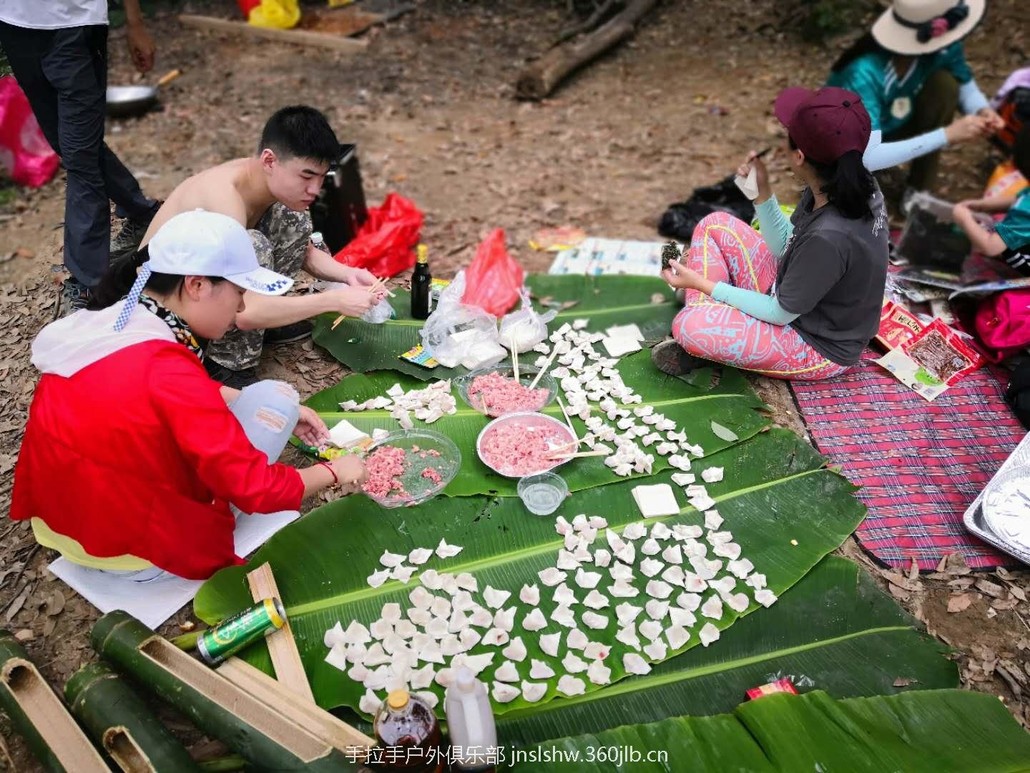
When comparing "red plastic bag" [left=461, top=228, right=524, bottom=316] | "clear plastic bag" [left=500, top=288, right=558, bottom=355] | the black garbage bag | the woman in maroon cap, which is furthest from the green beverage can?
the black garbage bag

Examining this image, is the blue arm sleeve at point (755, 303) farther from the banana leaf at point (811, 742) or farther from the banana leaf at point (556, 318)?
the banana leaf at point (811, 742)

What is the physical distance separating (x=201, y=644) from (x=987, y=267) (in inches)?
202

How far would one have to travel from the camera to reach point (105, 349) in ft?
7.52

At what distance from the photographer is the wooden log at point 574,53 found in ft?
23.9

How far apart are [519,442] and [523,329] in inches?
35.0

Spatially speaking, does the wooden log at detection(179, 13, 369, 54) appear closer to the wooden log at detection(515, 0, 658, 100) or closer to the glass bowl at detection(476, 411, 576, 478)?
the wooden log at detection(515, 0, 658, 100)

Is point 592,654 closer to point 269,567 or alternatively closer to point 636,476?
point 636,476

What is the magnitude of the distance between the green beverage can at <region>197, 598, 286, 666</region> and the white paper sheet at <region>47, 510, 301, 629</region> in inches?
13.3

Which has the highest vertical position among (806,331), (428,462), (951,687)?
(806,331)

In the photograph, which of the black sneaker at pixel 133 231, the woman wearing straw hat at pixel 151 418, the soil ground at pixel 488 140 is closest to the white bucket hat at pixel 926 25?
the soil ground at pixel 488 140

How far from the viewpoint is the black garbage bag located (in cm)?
512

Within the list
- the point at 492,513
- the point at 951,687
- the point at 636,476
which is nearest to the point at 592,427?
A: the point at 636,476

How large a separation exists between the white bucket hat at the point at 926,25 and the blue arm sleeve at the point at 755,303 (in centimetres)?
262

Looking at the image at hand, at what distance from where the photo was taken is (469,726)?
201 cm
